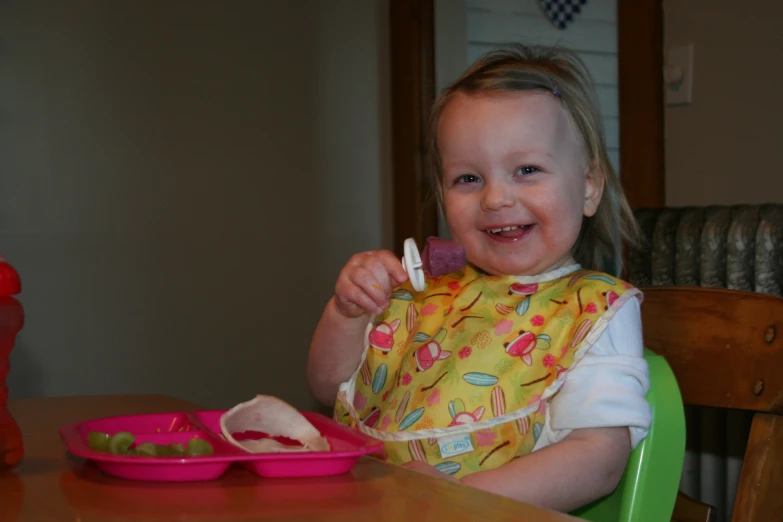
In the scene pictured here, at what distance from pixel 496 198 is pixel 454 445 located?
1.02 ft

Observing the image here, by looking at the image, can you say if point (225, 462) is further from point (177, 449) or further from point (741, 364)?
point (741, 364)

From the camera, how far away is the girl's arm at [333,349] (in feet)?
4.09

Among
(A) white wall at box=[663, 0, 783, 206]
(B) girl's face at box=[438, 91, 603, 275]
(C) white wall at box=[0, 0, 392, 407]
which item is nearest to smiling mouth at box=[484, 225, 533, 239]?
(B) girl's face at box=[438, 91, 603, 275]

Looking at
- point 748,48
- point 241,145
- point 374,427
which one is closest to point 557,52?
point 374,427

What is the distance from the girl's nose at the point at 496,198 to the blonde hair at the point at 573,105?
0.13 m

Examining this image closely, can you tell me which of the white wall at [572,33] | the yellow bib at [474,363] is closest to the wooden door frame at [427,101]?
the white wall at [572,33]

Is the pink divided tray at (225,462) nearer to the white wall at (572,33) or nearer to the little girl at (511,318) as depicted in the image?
the little girl at (511,318)

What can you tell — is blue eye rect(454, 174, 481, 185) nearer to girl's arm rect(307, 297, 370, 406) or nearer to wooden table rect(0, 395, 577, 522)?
girl's arm rect(307, 297, 370, 406)

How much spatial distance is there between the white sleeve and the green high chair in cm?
1

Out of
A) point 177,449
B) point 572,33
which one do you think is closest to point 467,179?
point 177,449

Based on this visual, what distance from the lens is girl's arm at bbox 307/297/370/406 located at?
1.25 m

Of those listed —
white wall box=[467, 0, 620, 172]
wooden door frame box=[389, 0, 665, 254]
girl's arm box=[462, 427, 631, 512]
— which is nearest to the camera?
girl's arm box=[462, 427, 631, 512]

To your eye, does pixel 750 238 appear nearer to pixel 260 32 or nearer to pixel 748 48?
pixel 748 48

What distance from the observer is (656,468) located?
3.35 feet
